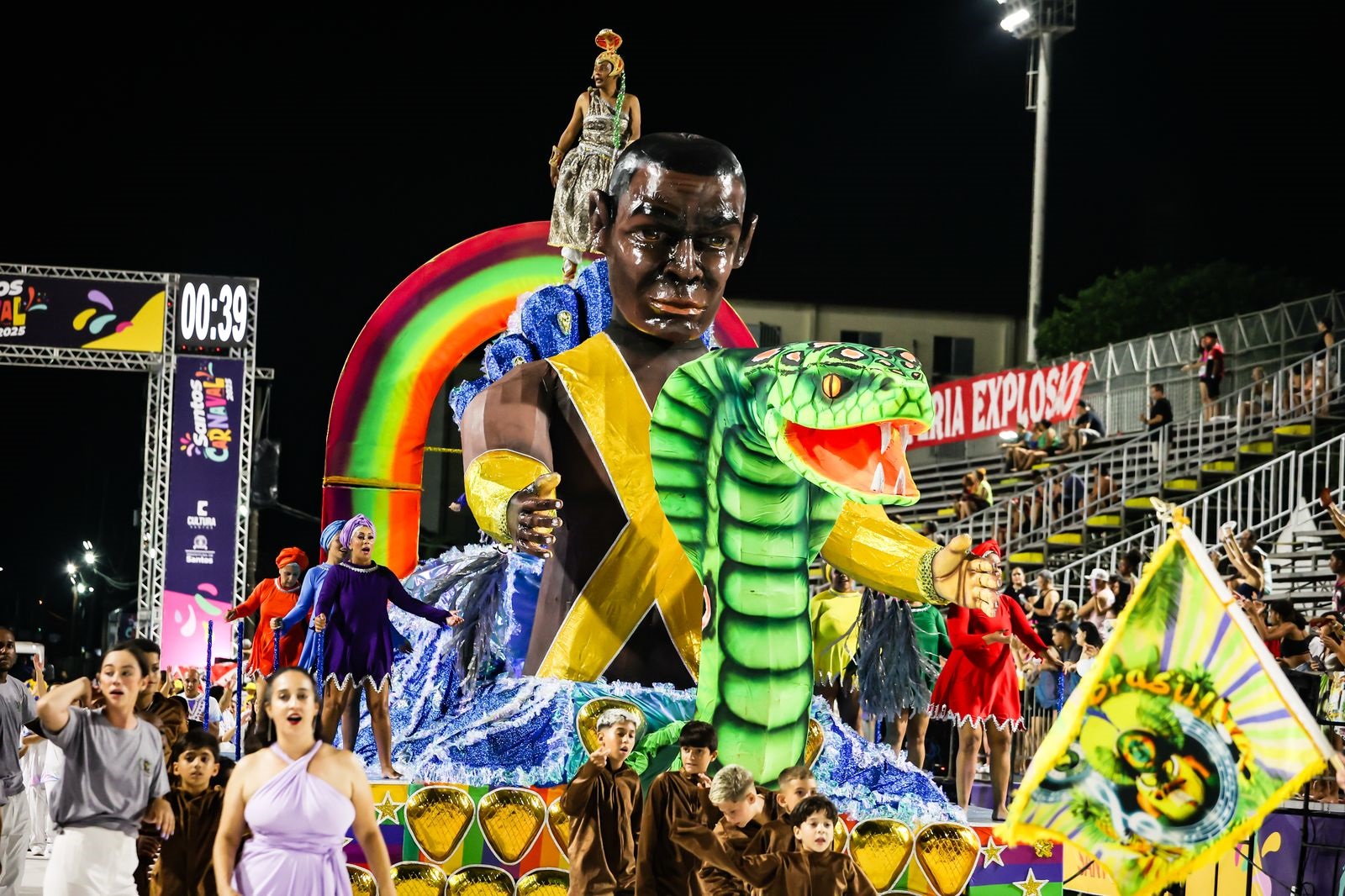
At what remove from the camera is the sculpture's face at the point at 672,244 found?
16.6ft

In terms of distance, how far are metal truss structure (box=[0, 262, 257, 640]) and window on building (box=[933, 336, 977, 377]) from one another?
16390 mm

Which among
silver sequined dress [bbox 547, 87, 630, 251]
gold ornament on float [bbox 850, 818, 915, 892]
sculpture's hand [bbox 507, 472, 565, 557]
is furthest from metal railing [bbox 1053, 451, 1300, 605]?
sculpture's hand [bbox 507, 472, 565, 557]

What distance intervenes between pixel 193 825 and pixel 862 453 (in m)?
2.34

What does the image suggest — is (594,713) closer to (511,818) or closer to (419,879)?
(511,818)

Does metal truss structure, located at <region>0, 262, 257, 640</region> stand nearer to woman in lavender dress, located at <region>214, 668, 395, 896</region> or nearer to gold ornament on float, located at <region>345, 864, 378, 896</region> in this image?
gold ornament on float, located at <region>345, 864, 378, 896</region>

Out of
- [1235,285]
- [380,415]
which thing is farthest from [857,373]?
[1235,285]

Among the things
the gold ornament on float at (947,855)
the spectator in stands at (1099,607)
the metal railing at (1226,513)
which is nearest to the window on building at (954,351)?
the metal railing at (1226,513)

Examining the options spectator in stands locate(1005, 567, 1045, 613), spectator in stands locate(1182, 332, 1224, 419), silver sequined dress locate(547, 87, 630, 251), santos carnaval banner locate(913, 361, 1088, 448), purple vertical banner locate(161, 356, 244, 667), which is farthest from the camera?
santos carnaval banner locate(913, 361, 1088, 448)

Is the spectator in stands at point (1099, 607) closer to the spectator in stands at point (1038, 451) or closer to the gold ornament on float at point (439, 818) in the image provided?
the gold ornament on float at point (439, 818)

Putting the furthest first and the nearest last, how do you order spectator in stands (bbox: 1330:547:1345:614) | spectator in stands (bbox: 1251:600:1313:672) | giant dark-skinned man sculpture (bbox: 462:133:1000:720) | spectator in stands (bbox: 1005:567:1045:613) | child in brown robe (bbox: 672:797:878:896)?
spectator in stands (bbox: 1005:567:1045:613) < spectator in stands (bbox: 1330:547:1345:614) < spectator in stands (bbox: 1251:600:1313:672) < giant dark-skinned man sculpture (bbox: 462:133:1000:720) < child in brown robe (bbox: 672:797:878:896)

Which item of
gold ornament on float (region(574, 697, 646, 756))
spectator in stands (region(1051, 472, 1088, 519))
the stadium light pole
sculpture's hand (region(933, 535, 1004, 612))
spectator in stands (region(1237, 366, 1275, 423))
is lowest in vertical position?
gold ornament on float (region(574, 697, 646, 756))

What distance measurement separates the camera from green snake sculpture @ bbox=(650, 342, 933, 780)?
4.49 m

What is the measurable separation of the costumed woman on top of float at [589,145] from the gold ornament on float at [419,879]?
2.34 metres

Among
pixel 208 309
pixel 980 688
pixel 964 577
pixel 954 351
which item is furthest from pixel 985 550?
pixel 954 351
